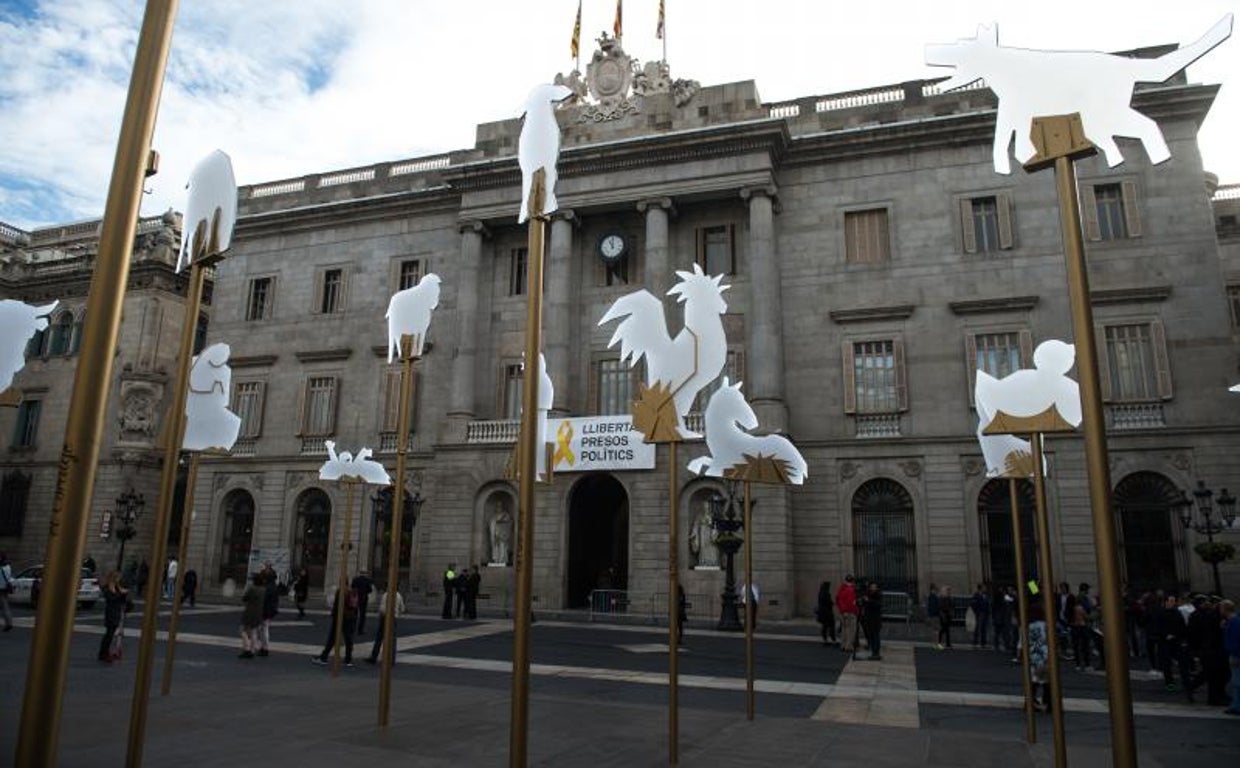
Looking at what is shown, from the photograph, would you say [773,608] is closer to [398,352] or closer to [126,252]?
[398,352]

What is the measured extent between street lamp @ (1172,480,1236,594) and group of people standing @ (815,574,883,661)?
8.24 metres

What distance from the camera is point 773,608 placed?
26.1 meters

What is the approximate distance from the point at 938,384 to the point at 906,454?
2727mm

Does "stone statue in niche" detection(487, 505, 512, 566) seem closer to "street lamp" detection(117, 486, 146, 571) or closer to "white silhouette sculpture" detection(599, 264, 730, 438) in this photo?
"street lamp" detection(117, 486, 146, 571)

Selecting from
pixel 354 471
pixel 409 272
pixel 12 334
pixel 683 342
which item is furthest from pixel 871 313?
pixel 12 334

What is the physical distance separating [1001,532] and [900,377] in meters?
6.09

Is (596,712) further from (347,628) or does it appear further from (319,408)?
(319,408)

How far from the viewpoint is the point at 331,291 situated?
37219 millimetres

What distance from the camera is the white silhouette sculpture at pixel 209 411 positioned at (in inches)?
412

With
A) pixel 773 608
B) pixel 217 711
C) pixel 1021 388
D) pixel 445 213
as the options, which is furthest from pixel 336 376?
pixel 1021 388

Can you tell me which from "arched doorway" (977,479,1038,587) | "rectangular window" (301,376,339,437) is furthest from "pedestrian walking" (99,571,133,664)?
"arched doorway" (977,479,1038,587)

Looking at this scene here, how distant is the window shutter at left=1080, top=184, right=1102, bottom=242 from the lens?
1075 inches

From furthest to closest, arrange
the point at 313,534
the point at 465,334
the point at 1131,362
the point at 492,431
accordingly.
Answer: the point at 313,534 → the point at 465,334 → the point at 492,431 → the point at 1131,362

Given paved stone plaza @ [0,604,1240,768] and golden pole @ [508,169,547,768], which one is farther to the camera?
paved stone plaza @ [0,604,1240,768]
